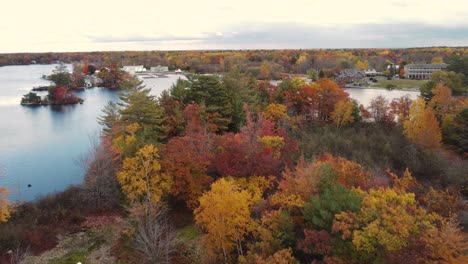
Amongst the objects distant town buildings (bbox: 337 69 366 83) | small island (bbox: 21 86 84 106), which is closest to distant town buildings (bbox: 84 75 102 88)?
small island (bbox: 21 86 84 106)

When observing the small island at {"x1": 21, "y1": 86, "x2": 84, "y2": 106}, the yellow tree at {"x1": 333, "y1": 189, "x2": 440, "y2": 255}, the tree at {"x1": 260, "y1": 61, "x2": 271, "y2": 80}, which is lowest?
the yellow tree at {"x1": 333, "y1": 189, "x2": 440, "y2": 255}

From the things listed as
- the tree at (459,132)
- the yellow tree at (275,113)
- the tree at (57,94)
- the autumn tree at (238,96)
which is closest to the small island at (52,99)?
the tree at (57,94)

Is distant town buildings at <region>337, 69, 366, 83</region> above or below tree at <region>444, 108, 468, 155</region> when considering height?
above

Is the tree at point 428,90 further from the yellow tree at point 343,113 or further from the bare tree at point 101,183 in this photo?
the bare tree at point 101,183

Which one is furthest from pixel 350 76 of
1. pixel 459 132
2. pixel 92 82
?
pixel 92 82

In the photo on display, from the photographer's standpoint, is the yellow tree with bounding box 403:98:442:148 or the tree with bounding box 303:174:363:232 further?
the yellow tree with bounding box 403:98:442:148

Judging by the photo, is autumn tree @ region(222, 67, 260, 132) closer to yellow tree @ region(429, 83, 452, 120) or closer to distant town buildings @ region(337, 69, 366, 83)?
yellow tree @ region(429, 83, 452, 120)

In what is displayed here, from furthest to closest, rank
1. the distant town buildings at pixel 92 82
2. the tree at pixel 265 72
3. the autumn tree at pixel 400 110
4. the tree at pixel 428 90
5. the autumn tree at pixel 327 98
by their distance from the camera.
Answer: the tree at pixel 265 72 → the distant town buildings at pixel 92 82 → the tree at pixel 428 90 → the autumn tree at pixel 327 98 → the autumn tree at pixel 400 110
